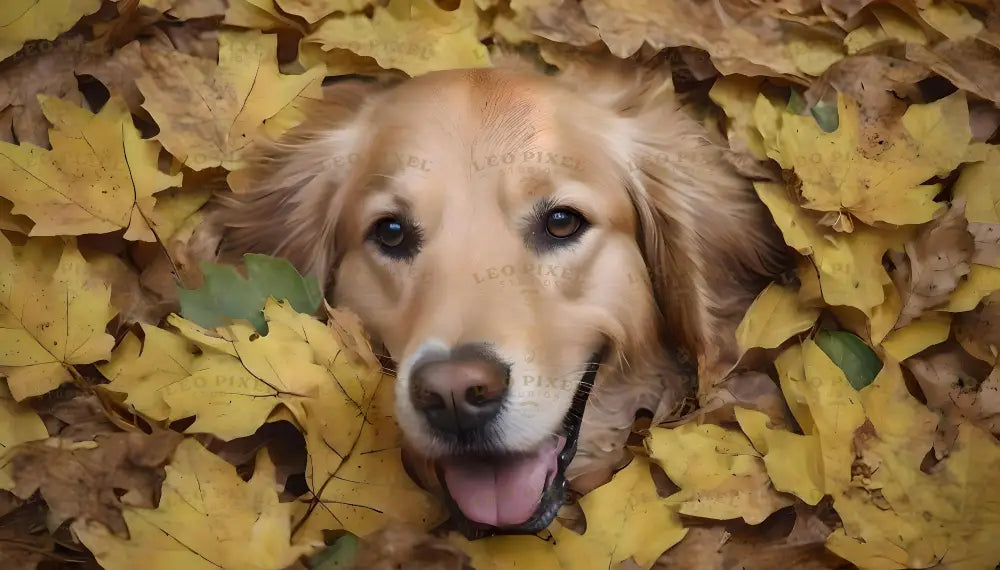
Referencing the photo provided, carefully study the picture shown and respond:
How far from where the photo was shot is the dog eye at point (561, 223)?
1.12 metres

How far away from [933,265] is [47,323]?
1260 mm

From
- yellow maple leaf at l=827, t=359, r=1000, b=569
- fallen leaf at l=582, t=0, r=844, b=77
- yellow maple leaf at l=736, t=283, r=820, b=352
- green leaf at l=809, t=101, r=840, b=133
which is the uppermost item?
fallen leaf at l=582, t=0, r=844, b=77

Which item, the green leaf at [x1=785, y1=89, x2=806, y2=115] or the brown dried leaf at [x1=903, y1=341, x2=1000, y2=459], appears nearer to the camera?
the brown dried leaf at [x1=903, y1=341, x2=1000, y2=459]

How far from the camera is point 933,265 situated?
3.91 ft

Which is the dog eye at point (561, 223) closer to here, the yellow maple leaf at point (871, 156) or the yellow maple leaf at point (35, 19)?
the yellow maple leaf at point (871, 156)

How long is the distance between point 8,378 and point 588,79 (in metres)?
0.93

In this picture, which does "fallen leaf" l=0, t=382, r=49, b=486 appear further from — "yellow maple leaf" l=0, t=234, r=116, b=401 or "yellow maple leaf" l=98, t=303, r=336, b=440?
"yellow maple leaf" l=98, t=303, r=336, b=440

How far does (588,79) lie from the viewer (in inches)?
49.8

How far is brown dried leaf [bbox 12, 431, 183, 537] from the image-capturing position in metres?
1.04

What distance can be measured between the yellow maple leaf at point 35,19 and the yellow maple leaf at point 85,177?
0.41 ft

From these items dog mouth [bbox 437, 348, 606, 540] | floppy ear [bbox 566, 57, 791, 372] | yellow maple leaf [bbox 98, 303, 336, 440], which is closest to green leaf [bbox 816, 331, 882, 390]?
floppy ear [bbox 566, 57, 791, 372]

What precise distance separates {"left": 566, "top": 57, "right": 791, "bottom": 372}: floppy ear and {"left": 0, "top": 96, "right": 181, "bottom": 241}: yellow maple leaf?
66cm

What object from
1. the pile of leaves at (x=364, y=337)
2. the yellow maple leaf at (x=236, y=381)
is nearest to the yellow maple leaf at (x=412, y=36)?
the pile of leaves at (x=364, y=337)

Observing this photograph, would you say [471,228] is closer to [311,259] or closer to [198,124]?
[311,259]
